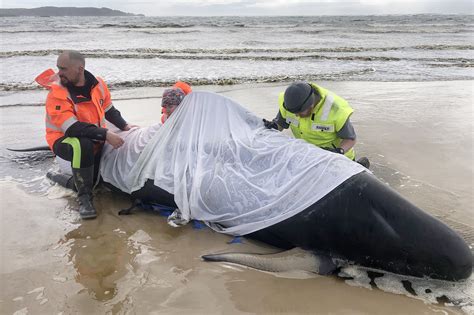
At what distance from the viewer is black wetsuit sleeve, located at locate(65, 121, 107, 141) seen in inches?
175

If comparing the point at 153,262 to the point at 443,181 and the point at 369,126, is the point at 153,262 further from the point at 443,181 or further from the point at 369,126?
the point at 369,126

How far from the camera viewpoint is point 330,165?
11.7 feet

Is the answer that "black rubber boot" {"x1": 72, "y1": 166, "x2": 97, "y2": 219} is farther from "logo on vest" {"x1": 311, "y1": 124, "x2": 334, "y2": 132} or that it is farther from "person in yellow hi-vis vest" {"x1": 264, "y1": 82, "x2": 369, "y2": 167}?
"logo on vest" {"x1": 311, "y1": 124, "x2": 334, "y2": 132}

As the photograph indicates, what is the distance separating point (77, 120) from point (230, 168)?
5.66 feet

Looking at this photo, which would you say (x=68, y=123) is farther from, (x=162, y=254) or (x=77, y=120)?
(x=162, y=254)

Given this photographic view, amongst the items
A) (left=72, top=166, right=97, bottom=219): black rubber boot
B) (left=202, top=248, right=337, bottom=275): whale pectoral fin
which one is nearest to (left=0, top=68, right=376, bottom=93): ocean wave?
(left=72, top=166, right=97, bottom=219): black rubber boot

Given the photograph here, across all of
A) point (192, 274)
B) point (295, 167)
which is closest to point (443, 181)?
point (295, 167)

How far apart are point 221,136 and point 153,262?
139cm

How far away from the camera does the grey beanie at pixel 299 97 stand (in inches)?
170

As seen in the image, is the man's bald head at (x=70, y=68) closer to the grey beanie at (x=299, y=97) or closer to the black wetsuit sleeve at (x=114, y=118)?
the black wetsuit sleeve at (x=114, y=118)

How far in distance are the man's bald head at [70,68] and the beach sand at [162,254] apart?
1.30 metres

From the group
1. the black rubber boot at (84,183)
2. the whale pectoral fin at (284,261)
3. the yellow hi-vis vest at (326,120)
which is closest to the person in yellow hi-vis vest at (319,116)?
the yellow hi-vis vest at (326,120)

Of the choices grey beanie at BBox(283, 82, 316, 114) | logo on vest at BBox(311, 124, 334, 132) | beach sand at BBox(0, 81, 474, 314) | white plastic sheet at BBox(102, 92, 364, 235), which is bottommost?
beach sand at BBox(0, 81, 474, 314)

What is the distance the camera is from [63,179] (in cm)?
512
